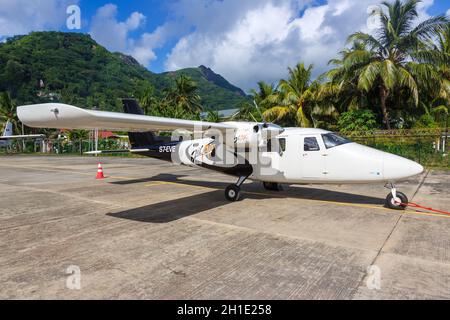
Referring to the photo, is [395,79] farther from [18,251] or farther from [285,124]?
[18,251]

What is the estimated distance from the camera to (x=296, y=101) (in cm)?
2841

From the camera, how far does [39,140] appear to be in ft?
165

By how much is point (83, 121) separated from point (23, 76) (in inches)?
4217

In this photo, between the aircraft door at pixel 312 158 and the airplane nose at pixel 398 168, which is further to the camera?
the aircraft door at pixel 312 158

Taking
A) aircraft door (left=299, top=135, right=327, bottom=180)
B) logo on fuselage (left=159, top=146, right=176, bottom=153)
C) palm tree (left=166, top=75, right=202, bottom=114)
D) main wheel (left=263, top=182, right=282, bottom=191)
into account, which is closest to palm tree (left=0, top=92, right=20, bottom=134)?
palm tree (left=166, top=75, right=202, bottom=114)

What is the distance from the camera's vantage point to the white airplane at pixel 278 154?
295 inches

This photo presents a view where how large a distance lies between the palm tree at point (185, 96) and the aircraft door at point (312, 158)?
39.8m

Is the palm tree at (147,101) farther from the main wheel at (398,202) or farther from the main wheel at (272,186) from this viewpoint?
the main wheel at (398,202)

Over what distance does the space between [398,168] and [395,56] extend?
20.2 m

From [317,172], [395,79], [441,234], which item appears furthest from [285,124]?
[441,234]

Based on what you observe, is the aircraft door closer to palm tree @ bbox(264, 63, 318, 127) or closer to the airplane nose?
the airplane nose

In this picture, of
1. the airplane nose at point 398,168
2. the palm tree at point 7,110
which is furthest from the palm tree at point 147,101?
the airplane nose at point 398,168

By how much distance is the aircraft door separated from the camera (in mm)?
8570

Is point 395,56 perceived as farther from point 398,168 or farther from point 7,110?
point 7,110
